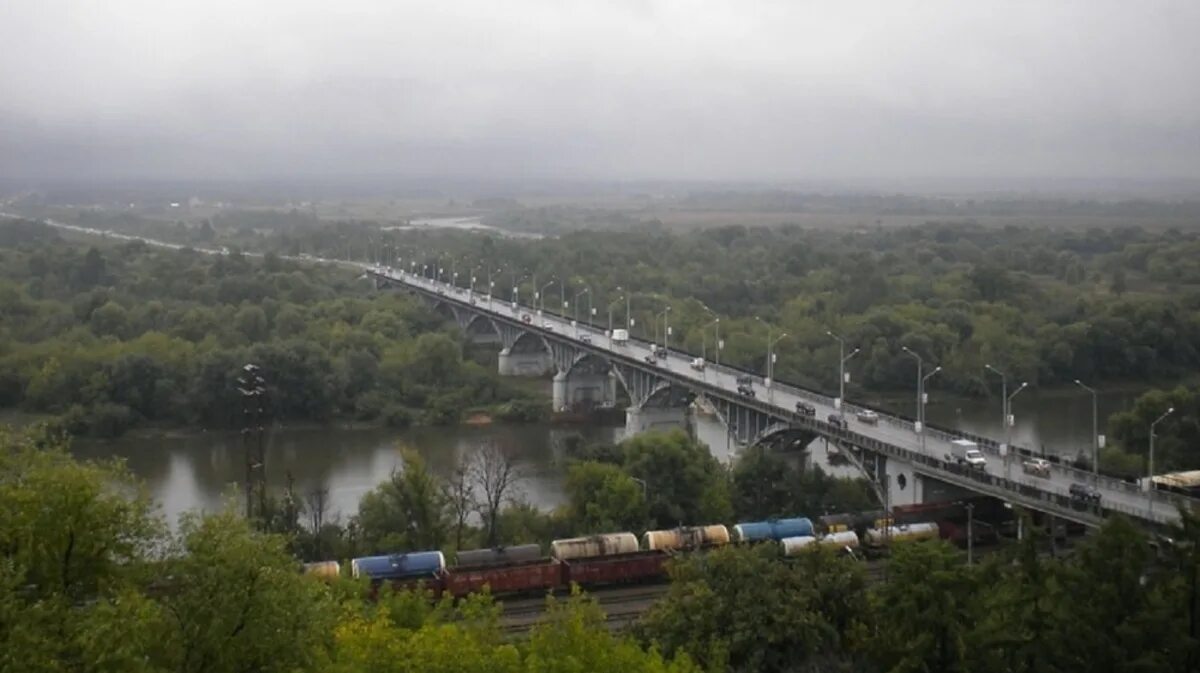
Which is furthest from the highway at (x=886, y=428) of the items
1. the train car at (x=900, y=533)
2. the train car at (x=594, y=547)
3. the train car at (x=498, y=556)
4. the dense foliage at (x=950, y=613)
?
the train car at (x=498, y=556)

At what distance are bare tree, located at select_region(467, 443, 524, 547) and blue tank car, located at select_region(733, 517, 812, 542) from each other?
435 centimetres

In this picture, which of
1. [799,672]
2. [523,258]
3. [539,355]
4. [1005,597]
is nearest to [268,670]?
[799,672]

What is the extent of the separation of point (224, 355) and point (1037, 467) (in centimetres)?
2773

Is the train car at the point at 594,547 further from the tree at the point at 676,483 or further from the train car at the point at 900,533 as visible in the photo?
the train car at the point at 900,533

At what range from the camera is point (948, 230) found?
99062mm

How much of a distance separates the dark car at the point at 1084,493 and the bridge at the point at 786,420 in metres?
0.08

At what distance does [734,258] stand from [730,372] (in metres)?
44.2

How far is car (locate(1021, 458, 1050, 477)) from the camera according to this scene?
23234 mm

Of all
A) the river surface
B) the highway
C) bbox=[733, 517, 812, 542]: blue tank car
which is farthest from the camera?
the river surface

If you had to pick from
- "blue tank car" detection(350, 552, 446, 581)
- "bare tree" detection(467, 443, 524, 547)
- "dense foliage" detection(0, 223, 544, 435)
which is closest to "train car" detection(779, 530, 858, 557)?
"blue tank car" detection(350, 552, 446, 581)

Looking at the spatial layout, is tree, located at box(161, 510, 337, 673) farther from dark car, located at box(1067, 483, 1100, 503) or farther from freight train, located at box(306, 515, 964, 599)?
dark car, located at box(1067, 483, 1100, 503)

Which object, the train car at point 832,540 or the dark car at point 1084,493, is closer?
the train car at point 832,540

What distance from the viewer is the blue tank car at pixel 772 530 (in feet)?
73.4

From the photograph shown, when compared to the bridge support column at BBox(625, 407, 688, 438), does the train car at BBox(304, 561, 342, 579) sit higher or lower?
higher
